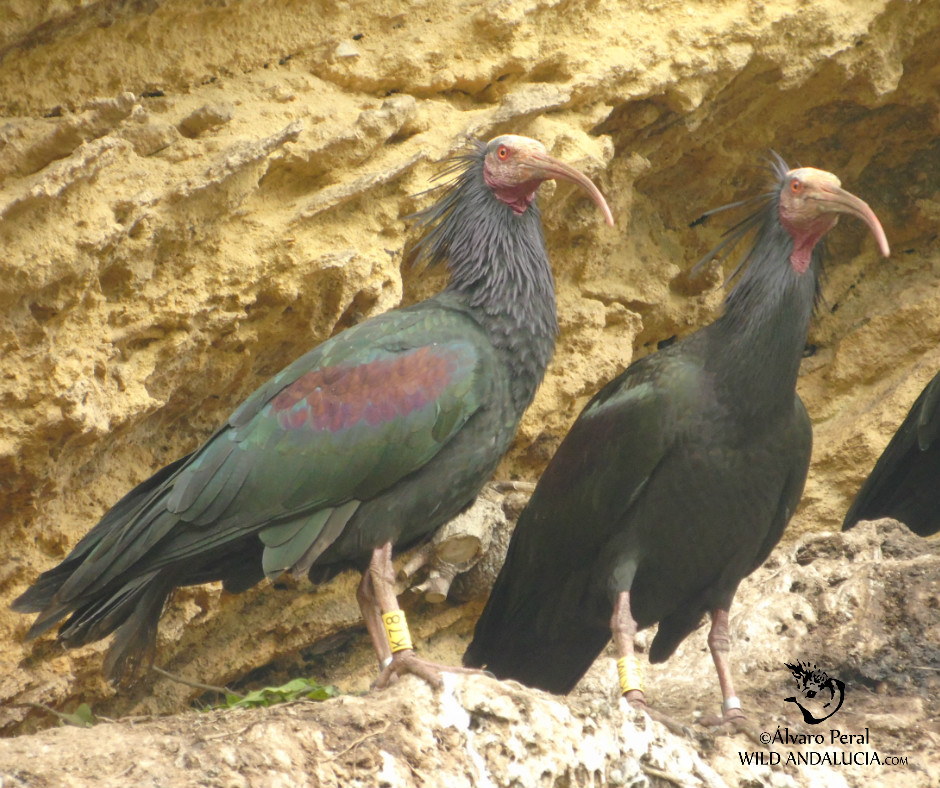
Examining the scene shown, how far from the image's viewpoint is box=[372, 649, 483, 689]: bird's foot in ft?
14.6

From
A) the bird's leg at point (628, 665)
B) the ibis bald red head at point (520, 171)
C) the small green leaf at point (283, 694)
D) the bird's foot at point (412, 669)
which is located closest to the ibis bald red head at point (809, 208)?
the ibis bald red head at point (520, 171)

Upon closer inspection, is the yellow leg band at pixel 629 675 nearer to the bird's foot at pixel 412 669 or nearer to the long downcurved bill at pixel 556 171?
the bird's foot at pixel 412 669

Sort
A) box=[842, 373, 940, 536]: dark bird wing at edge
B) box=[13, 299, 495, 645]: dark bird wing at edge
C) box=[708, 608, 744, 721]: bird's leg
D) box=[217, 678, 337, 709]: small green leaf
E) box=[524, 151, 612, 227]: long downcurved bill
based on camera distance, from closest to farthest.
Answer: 1. box=[13, 299, 495, 645]: dark bird wing at edge
2. box=[217, 678, 337, 709]: small green leaf
3. box=[708, 608, 744, 721]: bird's leg
4. box=[524, 151, 612, 227]: long downcurved bill
5. box=[842, 373, 940, 536]: dark bird wing at edge

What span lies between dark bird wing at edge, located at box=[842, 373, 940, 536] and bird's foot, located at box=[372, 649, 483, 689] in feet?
9.65

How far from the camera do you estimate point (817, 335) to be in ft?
26.8

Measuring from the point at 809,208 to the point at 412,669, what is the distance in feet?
8.59

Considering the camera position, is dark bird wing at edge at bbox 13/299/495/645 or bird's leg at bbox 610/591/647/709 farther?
bird's leg at bbox 610/591/647/709

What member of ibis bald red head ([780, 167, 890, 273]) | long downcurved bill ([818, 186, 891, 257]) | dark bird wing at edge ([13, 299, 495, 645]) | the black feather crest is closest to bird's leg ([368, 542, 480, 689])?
dark bird wing at edge ([13, 299, 495, 645])

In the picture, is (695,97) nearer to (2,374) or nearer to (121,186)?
(121,186)

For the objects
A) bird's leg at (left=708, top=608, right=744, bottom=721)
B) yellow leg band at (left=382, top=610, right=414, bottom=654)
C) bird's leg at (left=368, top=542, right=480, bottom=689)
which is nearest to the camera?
bird's leg at (left=368, top=542, right=480, bottom=689)

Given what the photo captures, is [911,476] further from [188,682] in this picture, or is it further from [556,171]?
[188,682]

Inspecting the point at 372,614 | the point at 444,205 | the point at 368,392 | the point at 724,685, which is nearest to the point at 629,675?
the point at 724,685

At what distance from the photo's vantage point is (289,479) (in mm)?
4867

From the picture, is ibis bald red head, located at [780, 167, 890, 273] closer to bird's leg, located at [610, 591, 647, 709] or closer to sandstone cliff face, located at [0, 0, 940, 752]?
sandstone cliff face, located at [0, 0, 940, 752]
